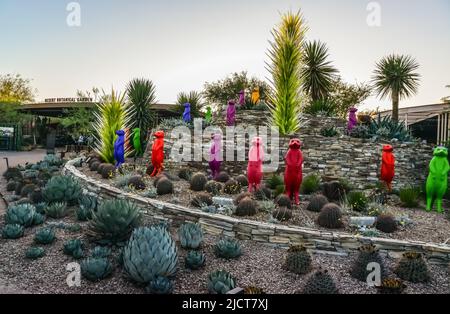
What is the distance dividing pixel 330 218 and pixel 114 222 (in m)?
3.55

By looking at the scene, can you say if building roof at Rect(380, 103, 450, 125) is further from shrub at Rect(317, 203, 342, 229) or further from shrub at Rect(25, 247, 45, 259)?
shrub at Rect(25, 247, 45, 259)

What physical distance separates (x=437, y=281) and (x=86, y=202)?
618 centimetres

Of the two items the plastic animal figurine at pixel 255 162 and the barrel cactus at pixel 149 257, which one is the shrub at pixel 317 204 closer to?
the plastic animal figurine at pixel 255 162

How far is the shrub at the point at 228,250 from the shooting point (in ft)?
16.1

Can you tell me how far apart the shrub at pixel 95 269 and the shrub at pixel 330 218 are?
349 cm

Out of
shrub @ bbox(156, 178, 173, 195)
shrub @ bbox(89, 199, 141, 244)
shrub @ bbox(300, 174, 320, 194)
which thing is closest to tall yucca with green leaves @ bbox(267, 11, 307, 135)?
shrub @ bbox(300, 174, 320, 194)

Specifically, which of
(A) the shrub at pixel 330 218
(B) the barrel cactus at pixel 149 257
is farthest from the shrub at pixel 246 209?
(B) the barrel cactus at pixel 149 257

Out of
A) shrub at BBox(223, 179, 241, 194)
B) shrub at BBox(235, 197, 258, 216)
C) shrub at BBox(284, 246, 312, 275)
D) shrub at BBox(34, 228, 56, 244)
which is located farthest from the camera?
shrub at BBox(223, 179, 241, 194)

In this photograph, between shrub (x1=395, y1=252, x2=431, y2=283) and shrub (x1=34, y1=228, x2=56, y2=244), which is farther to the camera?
shrub (x1=34, y1=228, x2=56, y2=244)

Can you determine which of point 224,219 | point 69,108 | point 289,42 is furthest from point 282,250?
point 69,108

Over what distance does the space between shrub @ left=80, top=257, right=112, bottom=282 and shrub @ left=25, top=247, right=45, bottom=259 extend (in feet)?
3.30

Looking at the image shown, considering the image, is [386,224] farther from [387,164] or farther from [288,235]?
[387,164]

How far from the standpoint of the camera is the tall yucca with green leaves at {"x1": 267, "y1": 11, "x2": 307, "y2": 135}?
33.4ft
